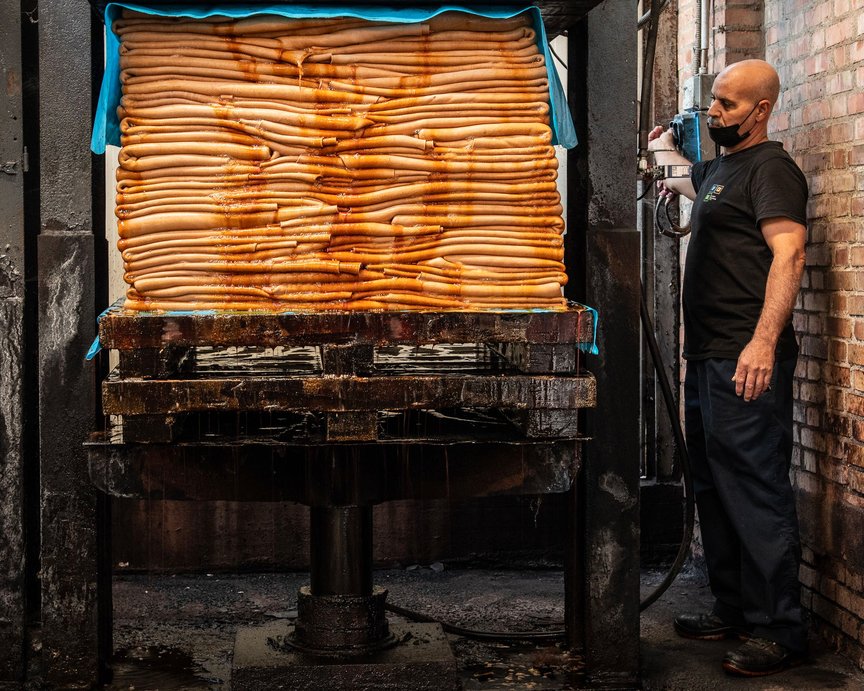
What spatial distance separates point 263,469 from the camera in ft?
13.4

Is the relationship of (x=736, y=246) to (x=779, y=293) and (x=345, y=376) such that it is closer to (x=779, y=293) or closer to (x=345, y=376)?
(x=779, y=293)

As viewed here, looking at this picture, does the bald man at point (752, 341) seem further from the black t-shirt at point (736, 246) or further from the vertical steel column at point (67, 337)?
the vertical steel column at point (67, 337)

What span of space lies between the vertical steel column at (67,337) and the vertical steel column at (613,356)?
1.87 meters

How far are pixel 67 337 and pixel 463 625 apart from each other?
2320 millimetres

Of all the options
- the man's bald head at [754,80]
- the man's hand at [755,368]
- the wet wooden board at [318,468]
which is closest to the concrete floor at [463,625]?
the wet wooden board at [318,468]

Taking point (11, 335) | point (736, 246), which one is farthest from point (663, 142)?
point (11, 335)

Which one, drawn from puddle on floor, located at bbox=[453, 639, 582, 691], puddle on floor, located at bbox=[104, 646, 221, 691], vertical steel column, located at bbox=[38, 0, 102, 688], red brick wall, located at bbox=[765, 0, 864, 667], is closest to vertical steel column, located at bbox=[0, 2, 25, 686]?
vertical steel column, located at bbox=[38, 0, 102, 688]

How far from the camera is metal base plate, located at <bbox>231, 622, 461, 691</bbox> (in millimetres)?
4258

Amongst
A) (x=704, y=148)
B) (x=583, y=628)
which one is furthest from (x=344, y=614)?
(x=704, y=148)

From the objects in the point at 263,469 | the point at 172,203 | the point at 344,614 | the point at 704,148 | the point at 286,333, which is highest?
the point at 704,148

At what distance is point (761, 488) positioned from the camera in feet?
15.7

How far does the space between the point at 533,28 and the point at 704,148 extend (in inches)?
73.3

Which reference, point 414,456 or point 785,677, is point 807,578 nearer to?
point 785,677

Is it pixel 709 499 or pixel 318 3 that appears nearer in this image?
pixel 318 3
